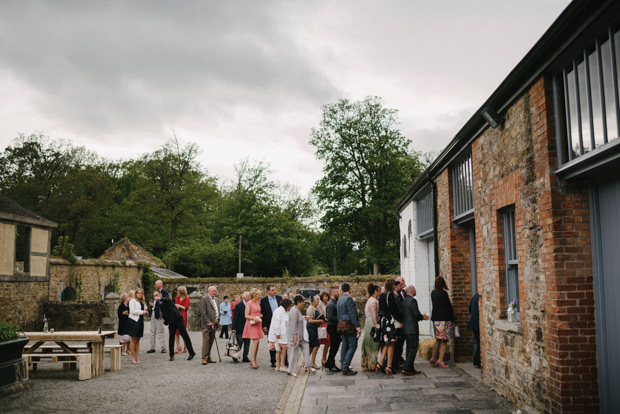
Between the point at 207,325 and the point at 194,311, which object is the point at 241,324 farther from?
the point at 194,311

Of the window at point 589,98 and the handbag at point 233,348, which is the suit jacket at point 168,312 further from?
the window at point 589,98

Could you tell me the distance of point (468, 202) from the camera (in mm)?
10203

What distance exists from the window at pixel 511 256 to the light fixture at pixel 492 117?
1.22 m

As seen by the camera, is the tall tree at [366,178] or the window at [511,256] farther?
the tall tree at [366,178]

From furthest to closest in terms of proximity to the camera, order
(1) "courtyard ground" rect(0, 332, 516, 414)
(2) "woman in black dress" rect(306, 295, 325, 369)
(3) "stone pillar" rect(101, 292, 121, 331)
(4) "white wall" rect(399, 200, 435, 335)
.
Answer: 1. (3) "stone pillar" rect(101, 292, 121, 331)
2. (4) "white wall" rect(399, 200, 435, 335)
3. (2) "woman in black dress" rect(306, 295, 325, 369)
4. (1) "courtyard ground" rect(0, 332, 516, 414)

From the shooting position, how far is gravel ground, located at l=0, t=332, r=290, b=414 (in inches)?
303

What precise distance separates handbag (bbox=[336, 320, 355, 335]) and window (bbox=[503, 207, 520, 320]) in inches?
137

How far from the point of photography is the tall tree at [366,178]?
36.9 meters

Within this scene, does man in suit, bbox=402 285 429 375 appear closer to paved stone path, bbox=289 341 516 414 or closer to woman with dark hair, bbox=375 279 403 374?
woman with dark hair, bbox=375 279 403 374

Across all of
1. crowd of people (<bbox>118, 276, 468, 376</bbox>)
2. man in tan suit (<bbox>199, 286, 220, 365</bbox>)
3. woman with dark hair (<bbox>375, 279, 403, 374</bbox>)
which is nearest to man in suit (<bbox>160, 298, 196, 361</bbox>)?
crowd of people (<bbox>118, 276, 468, 376</bbox>)

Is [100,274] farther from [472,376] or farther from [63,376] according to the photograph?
[472,376]

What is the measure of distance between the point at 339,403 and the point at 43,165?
41149 mm

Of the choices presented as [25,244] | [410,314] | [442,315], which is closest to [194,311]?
[25,244]

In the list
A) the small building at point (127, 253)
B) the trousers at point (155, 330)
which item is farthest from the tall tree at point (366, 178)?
the trousers at point (155, 330)
